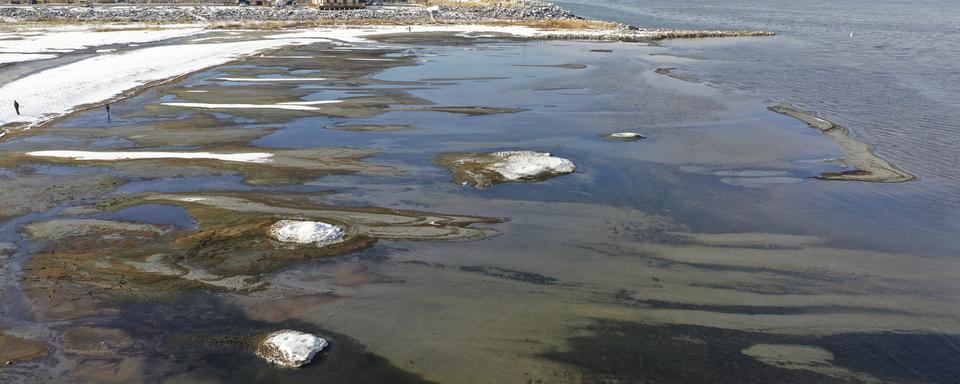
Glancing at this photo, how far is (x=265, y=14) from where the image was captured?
80.6 meters

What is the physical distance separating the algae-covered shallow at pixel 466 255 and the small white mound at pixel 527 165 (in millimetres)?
108

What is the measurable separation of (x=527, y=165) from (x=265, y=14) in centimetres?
7125

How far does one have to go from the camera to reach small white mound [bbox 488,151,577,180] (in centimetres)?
1742

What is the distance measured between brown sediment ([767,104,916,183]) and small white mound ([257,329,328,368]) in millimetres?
13904

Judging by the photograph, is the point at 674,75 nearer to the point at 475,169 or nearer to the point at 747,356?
the point at 475,169

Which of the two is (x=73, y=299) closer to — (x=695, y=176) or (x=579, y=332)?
(x=579, y=332)

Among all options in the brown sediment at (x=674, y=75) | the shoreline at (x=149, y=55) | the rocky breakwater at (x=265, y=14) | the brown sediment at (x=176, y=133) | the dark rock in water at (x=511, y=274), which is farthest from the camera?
the rocky breakwater at (x=265, y=14)

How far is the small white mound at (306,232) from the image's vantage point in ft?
42.9

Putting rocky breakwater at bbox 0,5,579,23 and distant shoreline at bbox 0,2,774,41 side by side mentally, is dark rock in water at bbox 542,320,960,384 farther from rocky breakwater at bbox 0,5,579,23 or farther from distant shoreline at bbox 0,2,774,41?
rocky breakwater at bbox 0,5,579,23

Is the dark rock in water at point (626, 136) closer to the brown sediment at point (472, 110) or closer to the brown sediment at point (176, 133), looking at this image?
the brown sediment at point (472, 110)

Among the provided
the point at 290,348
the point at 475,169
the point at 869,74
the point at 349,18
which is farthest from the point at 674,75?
the point at 349,18

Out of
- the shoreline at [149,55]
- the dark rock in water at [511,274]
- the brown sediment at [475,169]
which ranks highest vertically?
the shoreline at [149,55]

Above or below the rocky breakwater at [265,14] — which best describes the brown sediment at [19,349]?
below

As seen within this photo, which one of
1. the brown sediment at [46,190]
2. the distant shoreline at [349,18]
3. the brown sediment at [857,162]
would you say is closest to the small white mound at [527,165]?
the brown sediment at [857,162]
